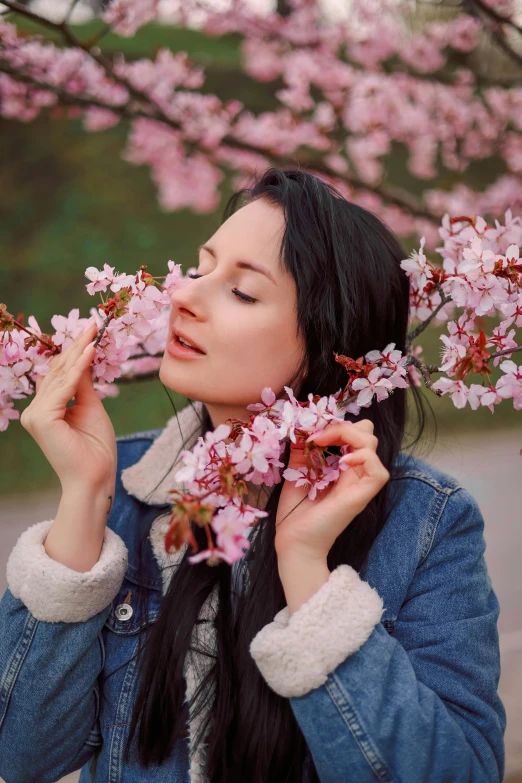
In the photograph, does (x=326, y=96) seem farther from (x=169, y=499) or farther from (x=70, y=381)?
(x=169, y=499)

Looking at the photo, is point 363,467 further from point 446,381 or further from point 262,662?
point 262,662

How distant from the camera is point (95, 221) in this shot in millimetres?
6312

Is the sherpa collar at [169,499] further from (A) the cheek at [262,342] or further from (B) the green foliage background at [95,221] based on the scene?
(B) the green foliage background at [95,221]

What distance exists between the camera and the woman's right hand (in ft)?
4.16

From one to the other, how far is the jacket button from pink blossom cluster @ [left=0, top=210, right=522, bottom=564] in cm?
31

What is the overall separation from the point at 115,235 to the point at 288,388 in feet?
18.3

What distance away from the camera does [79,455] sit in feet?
4.19

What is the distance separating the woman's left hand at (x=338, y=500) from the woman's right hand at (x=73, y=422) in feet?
1.31

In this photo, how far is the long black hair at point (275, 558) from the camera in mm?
1266

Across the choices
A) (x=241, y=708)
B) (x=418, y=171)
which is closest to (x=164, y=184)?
(x=418, y=171)

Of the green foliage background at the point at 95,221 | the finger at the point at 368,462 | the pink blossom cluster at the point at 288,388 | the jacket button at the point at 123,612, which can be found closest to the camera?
the pink blossom cluster at the point at 288,388

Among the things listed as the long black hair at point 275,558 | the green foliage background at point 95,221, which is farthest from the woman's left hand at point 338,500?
the green foliage background at point 95,221

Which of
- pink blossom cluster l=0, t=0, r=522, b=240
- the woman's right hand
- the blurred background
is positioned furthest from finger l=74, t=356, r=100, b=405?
the blurred background

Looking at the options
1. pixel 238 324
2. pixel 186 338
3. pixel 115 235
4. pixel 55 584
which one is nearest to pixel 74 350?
pixel 186 338
